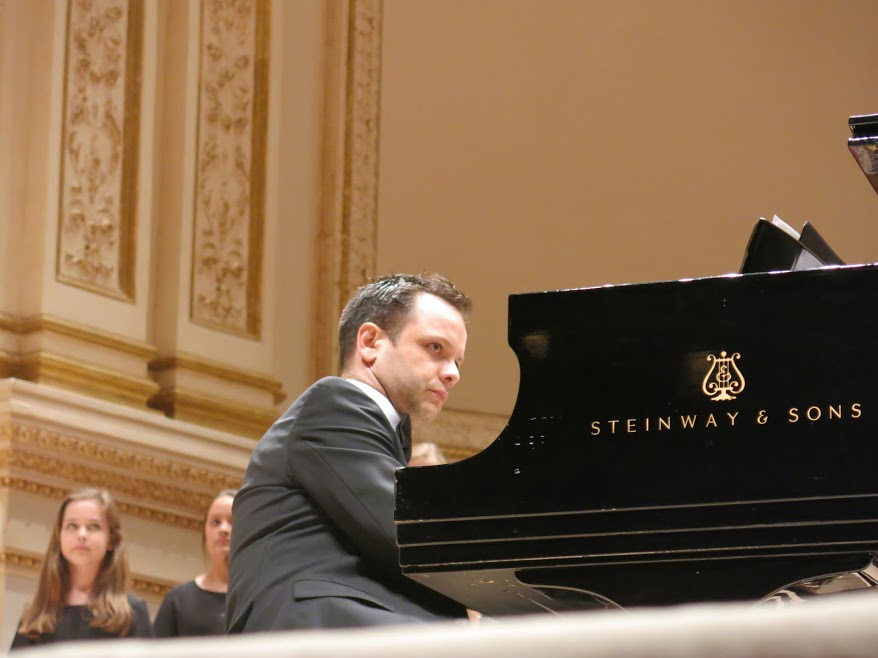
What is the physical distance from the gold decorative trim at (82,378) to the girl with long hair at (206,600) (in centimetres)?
100

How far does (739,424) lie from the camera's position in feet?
7.43

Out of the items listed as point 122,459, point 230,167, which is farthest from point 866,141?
point 230,167

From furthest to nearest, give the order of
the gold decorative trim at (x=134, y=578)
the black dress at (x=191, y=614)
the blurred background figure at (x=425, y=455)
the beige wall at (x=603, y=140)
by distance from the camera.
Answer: the beige wall at (x=603, y=140)
the gold decorative trim at (x=134, y=578)
the blurred background figure at (x=425, y=455)
the black dress at (x=191, y=614)

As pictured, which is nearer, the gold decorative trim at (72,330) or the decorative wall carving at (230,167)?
the gold decorative trim at (72,330)

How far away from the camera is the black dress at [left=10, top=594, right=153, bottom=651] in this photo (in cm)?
457

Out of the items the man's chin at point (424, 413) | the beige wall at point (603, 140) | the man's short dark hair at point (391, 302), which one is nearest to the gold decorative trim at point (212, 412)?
the beige wall at point (603, 140)

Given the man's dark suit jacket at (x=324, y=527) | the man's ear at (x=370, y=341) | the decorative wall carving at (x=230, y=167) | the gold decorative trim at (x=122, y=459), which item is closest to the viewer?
the man's dark suit jacket at (x=324, y=527)

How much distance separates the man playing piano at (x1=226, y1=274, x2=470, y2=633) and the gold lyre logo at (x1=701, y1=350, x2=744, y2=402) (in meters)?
0.62

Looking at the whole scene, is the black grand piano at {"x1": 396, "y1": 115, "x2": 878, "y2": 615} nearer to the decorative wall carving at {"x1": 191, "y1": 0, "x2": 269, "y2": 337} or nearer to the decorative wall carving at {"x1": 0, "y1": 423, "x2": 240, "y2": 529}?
the decorative wall carving at {"x1": 0, "y1": 423, "x2": 240, "y2": 529}

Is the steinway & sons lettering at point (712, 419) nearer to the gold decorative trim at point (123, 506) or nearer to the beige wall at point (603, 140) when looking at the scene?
the gold decorative trim at point (123, 506)

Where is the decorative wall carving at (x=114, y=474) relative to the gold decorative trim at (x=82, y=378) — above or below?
below

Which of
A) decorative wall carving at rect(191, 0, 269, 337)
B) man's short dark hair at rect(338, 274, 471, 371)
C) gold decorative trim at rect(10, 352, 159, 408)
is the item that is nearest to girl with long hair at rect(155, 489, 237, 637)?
→ gold decorative trim at rect(10, 352, 159, 408)

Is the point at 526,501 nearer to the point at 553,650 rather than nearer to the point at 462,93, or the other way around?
the point at 553,650

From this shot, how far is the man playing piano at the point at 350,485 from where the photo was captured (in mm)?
2615
